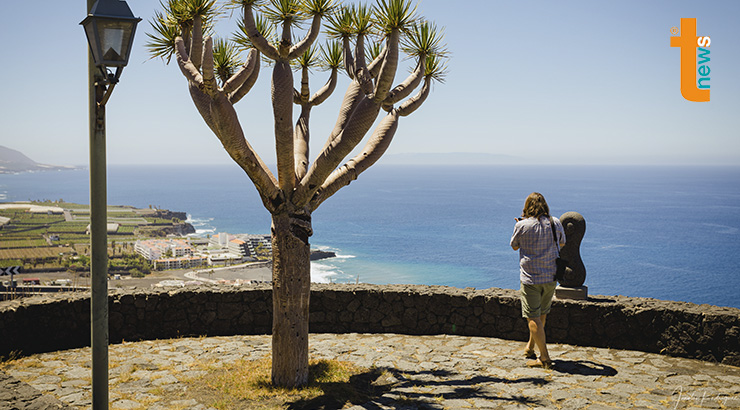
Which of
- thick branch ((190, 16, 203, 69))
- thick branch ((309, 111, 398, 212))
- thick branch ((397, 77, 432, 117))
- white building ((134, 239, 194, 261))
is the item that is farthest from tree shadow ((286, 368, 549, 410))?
white building ((134, 239, 194, 261))

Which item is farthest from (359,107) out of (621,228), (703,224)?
(703,224)

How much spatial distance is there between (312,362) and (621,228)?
331ft

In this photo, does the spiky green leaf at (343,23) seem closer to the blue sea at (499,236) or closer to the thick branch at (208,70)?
the thick branch at (208,70)

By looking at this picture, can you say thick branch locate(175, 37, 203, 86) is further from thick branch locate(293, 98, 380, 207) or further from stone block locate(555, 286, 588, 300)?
stone block locate(555, 286, 588, 300)

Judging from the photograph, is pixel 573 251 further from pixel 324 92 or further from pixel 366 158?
pixel 324 92

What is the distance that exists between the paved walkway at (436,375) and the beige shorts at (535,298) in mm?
654

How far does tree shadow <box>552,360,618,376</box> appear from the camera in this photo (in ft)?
20.2

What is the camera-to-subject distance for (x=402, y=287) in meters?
8.29

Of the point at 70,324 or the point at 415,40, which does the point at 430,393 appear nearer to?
the point at 415,40

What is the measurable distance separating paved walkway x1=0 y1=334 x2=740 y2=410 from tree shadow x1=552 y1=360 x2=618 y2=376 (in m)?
0.01

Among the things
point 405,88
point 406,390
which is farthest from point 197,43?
point 406,390

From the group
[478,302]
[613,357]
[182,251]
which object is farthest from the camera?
[182,251]

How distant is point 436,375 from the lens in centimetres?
619

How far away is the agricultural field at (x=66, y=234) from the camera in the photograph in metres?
62.5
